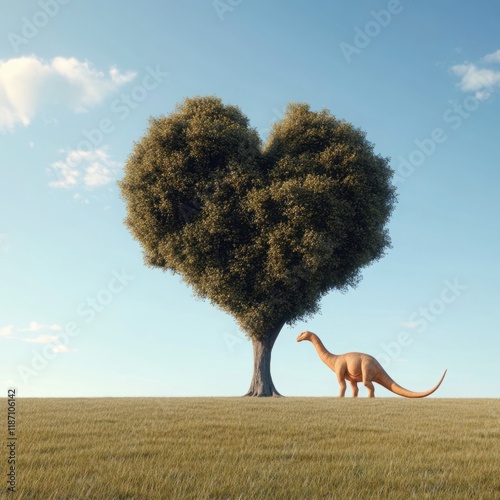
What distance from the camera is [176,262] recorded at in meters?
30.2

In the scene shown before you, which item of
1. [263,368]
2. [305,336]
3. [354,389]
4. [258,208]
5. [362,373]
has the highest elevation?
[258,208]

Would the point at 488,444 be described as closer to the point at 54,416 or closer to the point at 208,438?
the point at 208,438

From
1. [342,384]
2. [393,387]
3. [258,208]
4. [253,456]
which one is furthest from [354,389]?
[253,456]

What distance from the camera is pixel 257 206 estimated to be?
28.2 m

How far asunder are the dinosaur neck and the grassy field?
15.7 meters

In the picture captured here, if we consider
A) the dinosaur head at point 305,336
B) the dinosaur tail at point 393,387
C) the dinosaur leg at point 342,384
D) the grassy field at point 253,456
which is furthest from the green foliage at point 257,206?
the grassy field at point 253,456

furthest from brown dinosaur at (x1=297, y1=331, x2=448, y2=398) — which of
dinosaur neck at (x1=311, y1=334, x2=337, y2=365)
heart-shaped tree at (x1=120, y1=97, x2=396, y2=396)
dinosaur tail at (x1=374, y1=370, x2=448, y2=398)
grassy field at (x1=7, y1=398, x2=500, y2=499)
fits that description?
grassy field at (x1=7, y1=398, x2=500, y2=499)

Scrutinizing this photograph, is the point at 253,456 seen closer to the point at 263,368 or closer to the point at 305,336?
the point at 263,368

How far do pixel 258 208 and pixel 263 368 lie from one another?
917 cm

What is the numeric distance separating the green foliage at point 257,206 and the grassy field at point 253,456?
12.6 metres

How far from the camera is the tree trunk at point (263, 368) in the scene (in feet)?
101

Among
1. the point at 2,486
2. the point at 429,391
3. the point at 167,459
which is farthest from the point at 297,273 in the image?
the point at 2,486

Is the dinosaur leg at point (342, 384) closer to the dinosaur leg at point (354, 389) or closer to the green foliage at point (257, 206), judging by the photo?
the dinosaur leg at point (354, 389)

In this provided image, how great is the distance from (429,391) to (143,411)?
18.1m
